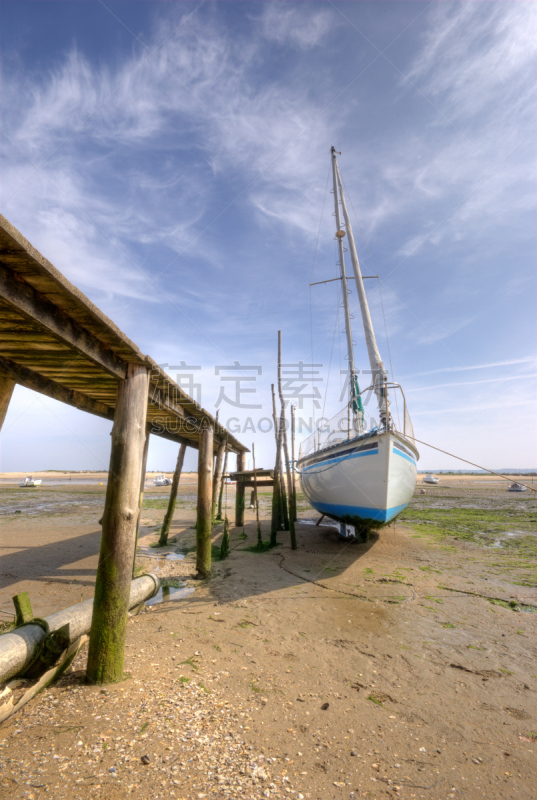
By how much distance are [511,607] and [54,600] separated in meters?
9.29

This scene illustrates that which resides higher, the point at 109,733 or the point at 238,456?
the point at 238,456

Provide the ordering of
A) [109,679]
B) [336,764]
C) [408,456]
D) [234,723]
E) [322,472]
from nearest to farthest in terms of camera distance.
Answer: [336,764]
[234,723]
[109,679]
[408,456]
[322,472]

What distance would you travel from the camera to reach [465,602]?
24.7 feet

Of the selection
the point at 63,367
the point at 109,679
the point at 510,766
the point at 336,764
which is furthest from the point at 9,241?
the point at 510,766

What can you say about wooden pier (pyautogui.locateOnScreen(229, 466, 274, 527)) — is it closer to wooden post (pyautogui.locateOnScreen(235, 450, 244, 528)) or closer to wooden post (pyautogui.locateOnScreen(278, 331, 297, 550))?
wooden post (pyautogui.locateOnScreen(235, 450, 244, 528))

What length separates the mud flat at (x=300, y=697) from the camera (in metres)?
2.95

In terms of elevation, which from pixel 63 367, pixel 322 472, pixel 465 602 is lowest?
pixel 465 602

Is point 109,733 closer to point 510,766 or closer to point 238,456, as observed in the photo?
point 510,766

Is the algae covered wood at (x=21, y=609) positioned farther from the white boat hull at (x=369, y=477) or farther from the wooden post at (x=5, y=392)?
the white boat hull at (x=369, y=477)

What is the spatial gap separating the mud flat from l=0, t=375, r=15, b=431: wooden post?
3.67m

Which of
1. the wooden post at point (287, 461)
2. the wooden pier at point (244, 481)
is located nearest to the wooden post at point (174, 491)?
the wooden pier at point (244, 481)

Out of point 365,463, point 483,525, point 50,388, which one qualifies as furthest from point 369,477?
Answer: point 483,525

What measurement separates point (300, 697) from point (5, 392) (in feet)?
18.9

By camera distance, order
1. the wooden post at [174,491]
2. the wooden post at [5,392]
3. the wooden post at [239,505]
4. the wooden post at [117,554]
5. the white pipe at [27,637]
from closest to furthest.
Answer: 1. the white pipe at [27,637]
2. the wooden post at [117,554]
3. the wooden post at [5,392]
4. the wooden post at [174,491]
5. the wooden post at [239,505]
